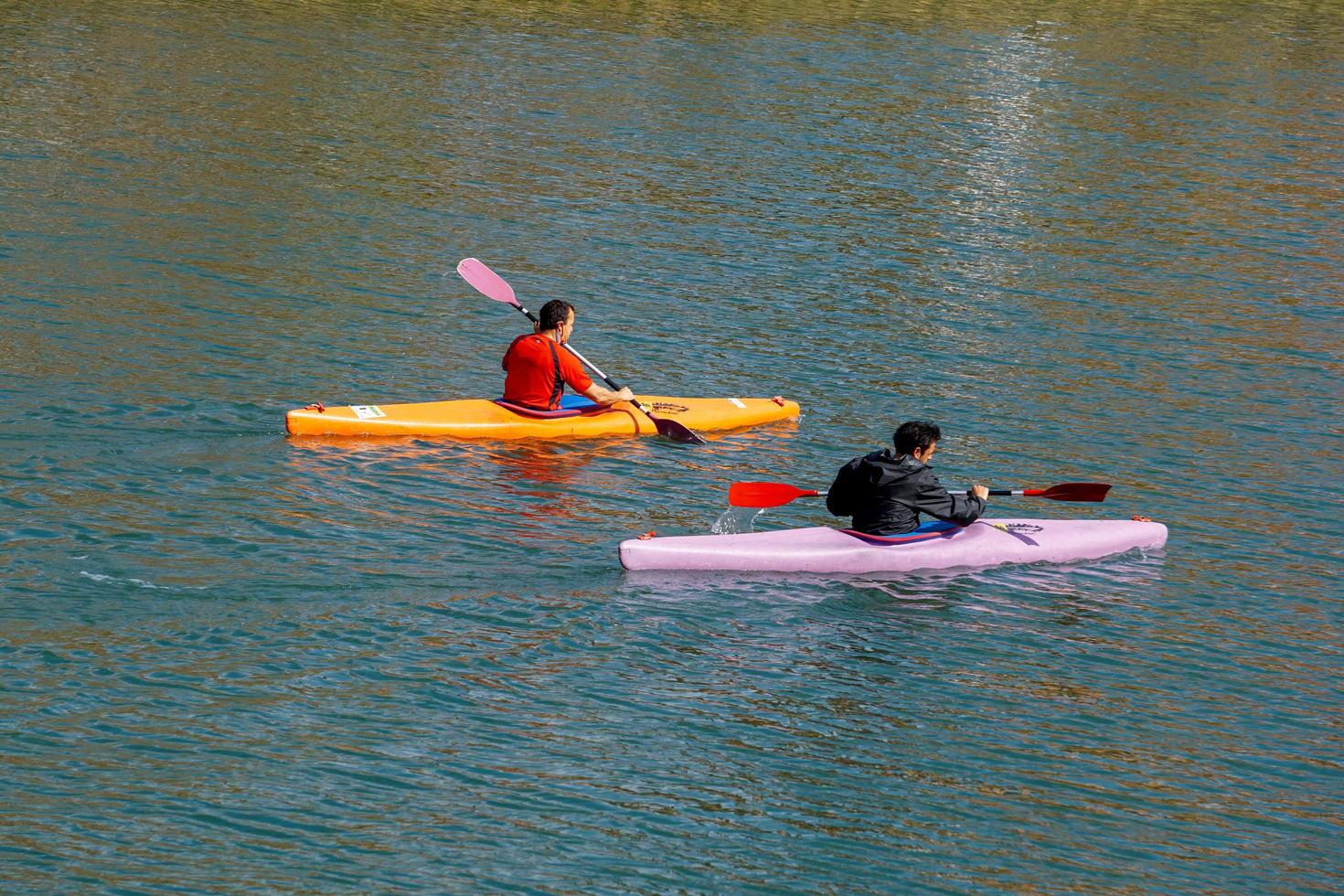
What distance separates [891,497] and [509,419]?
3.89 meters

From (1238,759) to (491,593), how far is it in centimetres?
494

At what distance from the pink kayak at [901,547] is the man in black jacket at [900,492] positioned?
153 mm

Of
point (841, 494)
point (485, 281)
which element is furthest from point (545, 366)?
point (841, 494)

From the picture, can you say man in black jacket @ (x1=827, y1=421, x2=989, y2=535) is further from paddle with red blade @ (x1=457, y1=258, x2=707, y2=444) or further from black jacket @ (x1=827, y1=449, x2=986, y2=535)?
paddle with red blade @ (x1=457, y1=258, x2=707, y2=444)

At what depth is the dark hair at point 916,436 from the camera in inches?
467

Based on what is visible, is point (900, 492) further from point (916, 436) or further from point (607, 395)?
point (607, 395)

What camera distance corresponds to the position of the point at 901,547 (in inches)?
480

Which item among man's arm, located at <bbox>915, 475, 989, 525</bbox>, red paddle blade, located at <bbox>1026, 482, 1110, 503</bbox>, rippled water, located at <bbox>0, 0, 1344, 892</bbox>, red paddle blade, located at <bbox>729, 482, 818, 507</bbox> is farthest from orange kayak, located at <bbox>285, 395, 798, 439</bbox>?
man's arm, located at <bbox>915, 475, 989, 525</bbox>

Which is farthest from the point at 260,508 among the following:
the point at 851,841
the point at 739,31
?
Result: the point at 739,31

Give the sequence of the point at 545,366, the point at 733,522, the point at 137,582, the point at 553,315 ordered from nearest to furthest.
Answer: the point at 137,582 → the point at 733,522 → the point at 553,315 → the point at 545,366

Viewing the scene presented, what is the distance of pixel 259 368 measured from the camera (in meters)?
15.9

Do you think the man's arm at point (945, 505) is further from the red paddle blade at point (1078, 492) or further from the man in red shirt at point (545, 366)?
the man in red shirt at point (545, 366)

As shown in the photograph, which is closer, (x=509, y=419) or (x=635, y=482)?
(x=635, y=482)

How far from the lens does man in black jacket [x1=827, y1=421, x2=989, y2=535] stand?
1195cm
